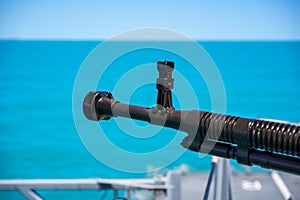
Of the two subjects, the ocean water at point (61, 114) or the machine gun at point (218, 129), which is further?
the ocean water at point (61, 114)

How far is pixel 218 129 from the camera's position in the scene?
1445mm

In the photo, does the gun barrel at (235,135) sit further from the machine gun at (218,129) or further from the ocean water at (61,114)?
the ocean water at (61,114)

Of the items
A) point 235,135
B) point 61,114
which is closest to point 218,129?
point 235,135

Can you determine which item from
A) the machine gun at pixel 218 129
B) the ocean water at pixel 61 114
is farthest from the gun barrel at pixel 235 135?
the ocean water at pixel 61 114

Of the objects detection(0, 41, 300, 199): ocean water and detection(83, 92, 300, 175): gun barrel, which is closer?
detection(83, 92, 300, 175): gun barrel

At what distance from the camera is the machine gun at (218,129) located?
1.32 meters

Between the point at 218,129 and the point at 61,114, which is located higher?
the point at 61,114

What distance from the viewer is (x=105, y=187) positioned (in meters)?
4.37

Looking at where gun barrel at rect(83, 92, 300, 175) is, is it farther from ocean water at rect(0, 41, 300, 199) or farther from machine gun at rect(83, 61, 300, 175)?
ocean water at rect(0, 41, 300, 199)

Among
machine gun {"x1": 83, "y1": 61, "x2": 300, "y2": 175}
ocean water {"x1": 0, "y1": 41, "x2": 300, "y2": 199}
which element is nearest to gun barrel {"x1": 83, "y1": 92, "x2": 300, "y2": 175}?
machine gun {"x1": 83, "y1": 61, "x2": 300, "y2": 175}

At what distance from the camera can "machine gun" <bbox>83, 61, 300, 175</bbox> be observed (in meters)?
1.32

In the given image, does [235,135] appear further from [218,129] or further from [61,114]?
[61,114]

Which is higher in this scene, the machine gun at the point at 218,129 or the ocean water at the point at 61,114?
the ocean water at the point at 61,114

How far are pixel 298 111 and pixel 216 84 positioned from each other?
143 feet
